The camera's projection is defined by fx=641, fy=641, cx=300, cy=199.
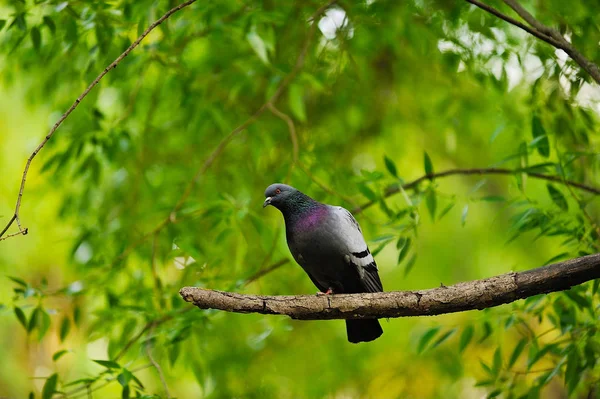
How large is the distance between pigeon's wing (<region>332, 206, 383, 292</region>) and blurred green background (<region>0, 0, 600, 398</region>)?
0.14 meters

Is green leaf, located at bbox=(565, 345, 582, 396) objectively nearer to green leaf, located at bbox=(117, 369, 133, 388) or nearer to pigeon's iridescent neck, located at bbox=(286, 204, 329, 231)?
pigeon's iridescent neck, located at bbox=(286, 204, 329, 231)

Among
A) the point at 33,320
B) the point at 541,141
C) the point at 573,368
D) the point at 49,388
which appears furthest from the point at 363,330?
the point at 33,320

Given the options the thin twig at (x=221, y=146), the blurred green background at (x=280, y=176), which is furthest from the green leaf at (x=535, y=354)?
the thin twig at (x=221, y=146)

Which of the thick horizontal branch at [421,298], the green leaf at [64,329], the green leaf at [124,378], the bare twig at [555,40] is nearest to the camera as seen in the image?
the thick horizontal branch at [421,298]

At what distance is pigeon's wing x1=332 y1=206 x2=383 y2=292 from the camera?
12.7ft

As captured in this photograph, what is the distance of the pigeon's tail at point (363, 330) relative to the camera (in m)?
4.13

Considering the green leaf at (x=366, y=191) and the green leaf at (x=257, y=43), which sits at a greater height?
the green leaf at (x=257, y=43)

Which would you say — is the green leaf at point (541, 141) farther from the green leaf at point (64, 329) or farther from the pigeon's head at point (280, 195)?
the green leaf at point (64, 329)

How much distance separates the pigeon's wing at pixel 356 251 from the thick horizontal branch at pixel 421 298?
778mm

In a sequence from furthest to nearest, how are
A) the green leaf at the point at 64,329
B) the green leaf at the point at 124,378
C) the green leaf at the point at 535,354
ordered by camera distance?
1. the green leaf at the point at 64,329
2. the green leaf at the point at 535,354
3. the green leaf at the point at 124,378

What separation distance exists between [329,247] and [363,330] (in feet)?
2.25

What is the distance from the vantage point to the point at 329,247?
3830mm

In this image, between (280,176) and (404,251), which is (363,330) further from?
(280,176)

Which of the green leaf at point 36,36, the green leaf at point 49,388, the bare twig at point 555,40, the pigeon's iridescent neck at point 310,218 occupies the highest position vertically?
the green leaf at point 36,36
